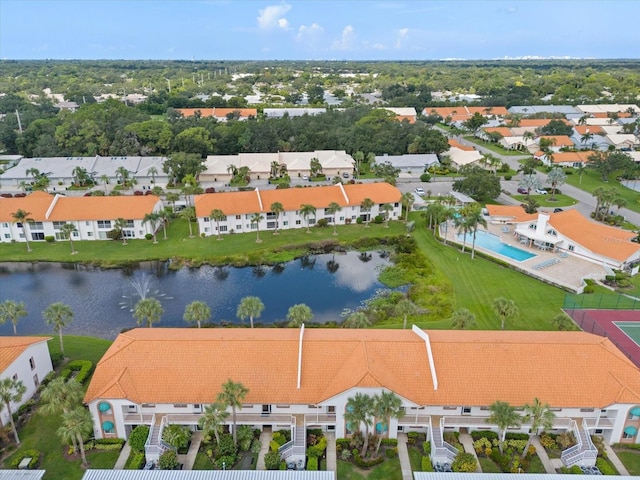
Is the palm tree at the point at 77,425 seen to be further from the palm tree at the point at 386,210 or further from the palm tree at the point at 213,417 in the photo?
the palm tree at the point at 386,210

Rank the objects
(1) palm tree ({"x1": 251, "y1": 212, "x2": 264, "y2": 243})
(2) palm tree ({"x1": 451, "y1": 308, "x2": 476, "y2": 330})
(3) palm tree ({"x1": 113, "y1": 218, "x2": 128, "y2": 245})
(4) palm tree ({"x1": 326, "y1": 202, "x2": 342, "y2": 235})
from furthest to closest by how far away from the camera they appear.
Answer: (4) palm tree ({"x1": 326, "y1": 202, "x2": 342, "y2": 235}) < (1) palm tree ({"x1": 251, "y1": 212, "x2": 264, "y2": 243}) < (3) palm tree ({"x1": 113, "y1": 218, "x2": 128, "y2": 245}) < (2) palm tree ({"x1": 451, "y1": 308, "x2": 476, "y2": 330})

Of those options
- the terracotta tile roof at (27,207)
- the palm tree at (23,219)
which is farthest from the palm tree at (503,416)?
the terracotta tile roof at (27,207)

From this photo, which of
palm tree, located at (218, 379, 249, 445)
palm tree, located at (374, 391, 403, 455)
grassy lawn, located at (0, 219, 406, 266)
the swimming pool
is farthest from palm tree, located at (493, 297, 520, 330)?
grassy lawn, located at (0, 219, 406, 266)

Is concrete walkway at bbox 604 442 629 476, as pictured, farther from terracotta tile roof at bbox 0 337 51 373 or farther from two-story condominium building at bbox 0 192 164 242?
two-story condominium building at bbox 0 192 164 242

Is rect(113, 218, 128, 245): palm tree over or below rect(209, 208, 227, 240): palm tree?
below

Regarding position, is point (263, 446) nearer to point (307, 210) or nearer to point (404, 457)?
point (404, 457)

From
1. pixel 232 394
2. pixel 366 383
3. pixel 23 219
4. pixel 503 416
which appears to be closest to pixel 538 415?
pixel 503 416
